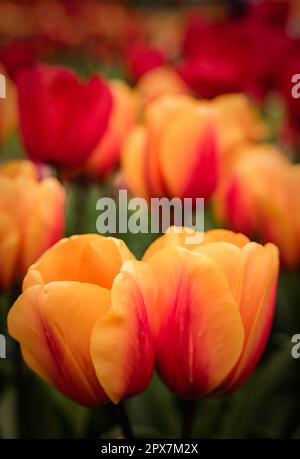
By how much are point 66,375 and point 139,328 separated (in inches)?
1.4

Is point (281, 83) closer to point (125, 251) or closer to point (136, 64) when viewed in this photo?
point (136, 64)

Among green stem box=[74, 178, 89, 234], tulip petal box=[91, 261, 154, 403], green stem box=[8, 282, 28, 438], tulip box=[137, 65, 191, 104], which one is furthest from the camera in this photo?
tulip box=[137, 65, 191, 104]

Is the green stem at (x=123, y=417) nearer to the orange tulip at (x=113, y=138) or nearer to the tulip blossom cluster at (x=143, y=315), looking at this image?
the tulip blossom cluster at (x=143, y=315)

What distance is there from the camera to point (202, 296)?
259mm

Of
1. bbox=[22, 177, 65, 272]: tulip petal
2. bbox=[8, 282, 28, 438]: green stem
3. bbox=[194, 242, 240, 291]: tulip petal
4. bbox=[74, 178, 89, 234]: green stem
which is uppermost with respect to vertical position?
bbox=[74, 178, 89, 234]: green stem

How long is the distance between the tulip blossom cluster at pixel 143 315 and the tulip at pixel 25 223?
0.20ft

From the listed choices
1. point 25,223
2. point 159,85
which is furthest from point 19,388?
point 159,85

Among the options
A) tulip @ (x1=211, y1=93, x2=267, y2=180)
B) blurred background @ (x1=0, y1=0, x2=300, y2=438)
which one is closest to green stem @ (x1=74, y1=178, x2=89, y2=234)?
blurred background @ (x1=0, y1=0, x2=300, y2=438)

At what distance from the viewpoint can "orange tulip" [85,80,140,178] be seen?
0.47 m

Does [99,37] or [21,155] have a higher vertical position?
[99,37]

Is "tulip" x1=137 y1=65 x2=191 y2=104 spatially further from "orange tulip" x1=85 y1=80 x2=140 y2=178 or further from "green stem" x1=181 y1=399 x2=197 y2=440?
"green stem" x1=181 y1=399 x2=197 y2=440

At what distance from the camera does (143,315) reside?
0.85 feet
